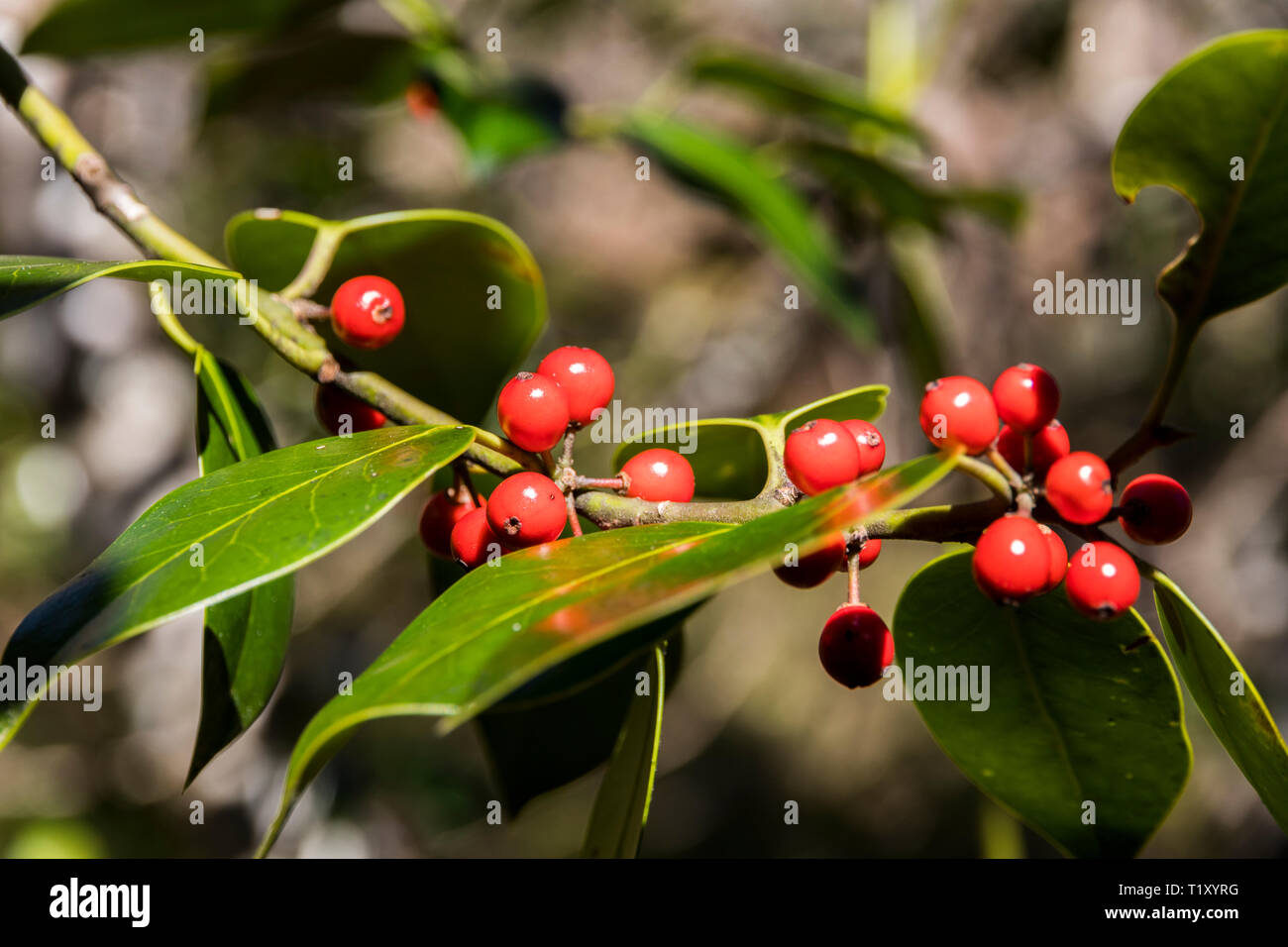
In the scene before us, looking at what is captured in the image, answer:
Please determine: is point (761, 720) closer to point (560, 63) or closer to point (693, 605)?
point (560, 63)

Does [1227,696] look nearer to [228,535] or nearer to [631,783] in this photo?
[631,783]

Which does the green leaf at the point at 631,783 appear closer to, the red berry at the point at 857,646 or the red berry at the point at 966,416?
the red berry at the point at 857,646

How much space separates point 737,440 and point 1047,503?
11.8 inches

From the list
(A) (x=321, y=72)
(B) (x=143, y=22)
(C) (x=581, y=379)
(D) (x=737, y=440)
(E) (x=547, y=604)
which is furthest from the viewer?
(A) (x=321, y=72)

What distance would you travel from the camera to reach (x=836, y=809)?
393cm

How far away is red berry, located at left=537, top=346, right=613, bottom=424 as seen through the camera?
28.0 inches

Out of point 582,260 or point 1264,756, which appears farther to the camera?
point 582,260

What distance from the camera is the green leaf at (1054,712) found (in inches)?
28.9

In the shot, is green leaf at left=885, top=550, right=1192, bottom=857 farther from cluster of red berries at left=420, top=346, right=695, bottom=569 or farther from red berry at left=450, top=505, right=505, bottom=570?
red berry at left=450, top=505, right=505, bottom=570

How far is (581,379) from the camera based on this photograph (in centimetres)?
71

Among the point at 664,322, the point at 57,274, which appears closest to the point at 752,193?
the point at 57,274

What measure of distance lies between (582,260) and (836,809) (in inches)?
105

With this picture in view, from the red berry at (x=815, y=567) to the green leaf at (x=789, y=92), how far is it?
3.42ft
